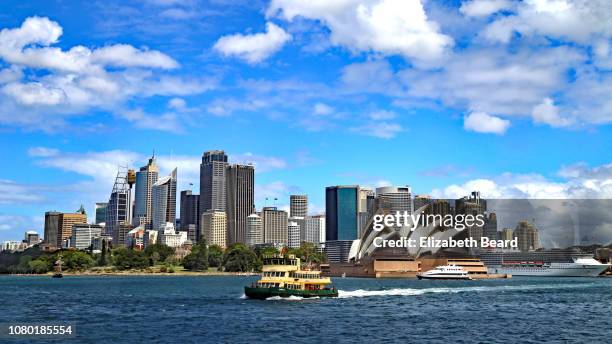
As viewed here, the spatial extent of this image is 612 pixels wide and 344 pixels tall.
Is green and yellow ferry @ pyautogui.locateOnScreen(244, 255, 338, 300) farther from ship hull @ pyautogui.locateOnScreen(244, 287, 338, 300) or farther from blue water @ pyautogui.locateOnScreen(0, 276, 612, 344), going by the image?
blue water @ pyautogui.locateOnScreen(0, 276, 612, 344)

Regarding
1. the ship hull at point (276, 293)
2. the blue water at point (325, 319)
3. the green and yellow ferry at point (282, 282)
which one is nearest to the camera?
the blue water at point (325, 319)

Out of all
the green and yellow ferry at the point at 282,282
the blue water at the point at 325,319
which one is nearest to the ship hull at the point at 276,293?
the green and yellow ferry at the point at 282,282

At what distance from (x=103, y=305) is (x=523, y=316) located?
58.0 metres

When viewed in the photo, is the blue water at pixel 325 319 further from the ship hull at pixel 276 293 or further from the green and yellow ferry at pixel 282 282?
the green and yellow ferry at pixel 282 282

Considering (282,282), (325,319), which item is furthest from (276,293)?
(325,319)

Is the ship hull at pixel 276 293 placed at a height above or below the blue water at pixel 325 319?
above

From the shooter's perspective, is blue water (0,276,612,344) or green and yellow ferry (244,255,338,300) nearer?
blue water (0,276,612,344)

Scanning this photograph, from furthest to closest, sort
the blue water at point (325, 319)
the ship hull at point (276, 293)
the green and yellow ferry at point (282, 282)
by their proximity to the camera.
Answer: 1. the green and yellow ferry at point (282, 282)
2. the ship hull at point (276, 293)
3. the blue water at point (325, 319)

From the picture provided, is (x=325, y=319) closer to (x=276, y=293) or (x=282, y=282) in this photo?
(x=276, y=293)

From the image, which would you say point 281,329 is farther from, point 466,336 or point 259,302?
point 259,302

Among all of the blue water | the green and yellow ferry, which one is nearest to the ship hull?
the green and yellow ferry

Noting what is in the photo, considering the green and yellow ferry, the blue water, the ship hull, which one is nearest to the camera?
the blue water

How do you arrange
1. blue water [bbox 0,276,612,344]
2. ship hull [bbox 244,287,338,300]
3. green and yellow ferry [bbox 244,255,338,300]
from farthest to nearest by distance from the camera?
green and yellow ferry [bbox 244,255,338,300] < ship hull [bbox 244,287,338,300] < blue water [bbox 0,276,612,344]

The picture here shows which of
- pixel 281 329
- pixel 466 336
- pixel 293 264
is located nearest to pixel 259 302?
pixel 293 264
